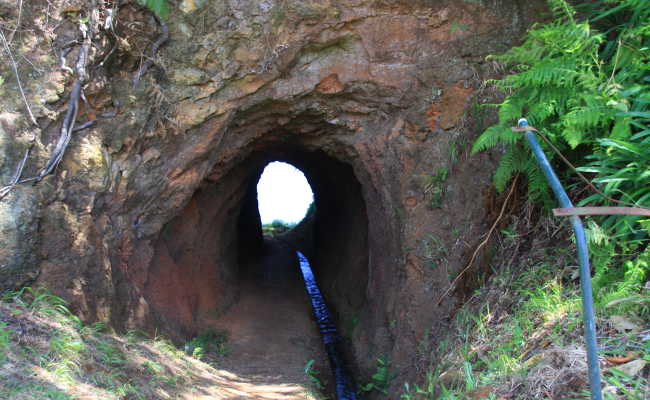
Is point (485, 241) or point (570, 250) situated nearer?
point (570, 250)

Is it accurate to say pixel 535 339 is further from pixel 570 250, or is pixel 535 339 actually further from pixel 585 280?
pixel 585 280

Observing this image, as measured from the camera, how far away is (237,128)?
6.39 metres

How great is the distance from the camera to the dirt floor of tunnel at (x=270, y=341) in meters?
5.66

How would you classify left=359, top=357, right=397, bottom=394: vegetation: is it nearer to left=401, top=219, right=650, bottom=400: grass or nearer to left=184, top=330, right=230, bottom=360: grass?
left=401, top=219, right=650, bottom=400: grass

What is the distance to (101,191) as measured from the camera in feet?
16.3

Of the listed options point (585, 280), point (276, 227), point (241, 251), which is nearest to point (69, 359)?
point (585, 280)

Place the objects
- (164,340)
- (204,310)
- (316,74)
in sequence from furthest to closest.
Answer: (204,310)
(316,74)
(164,340)

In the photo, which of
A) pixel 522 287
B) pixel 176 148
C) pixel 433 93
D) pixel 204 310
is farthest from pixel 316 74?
pixel 204 310

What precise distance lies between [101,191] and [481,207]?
155 inches

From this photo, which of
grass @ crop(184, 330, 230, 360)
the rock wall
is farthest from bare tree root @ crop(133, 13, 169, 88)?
grass @ crop(184, 330, 230, 360)

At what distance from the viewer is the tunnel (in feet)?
22.0

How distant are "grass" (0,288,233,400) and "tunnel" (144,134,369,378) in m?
1.39

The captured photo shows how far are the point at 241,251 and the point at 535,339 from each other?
927 centimetres

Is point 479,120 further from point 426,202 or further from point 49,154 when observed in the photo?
point 49,154
